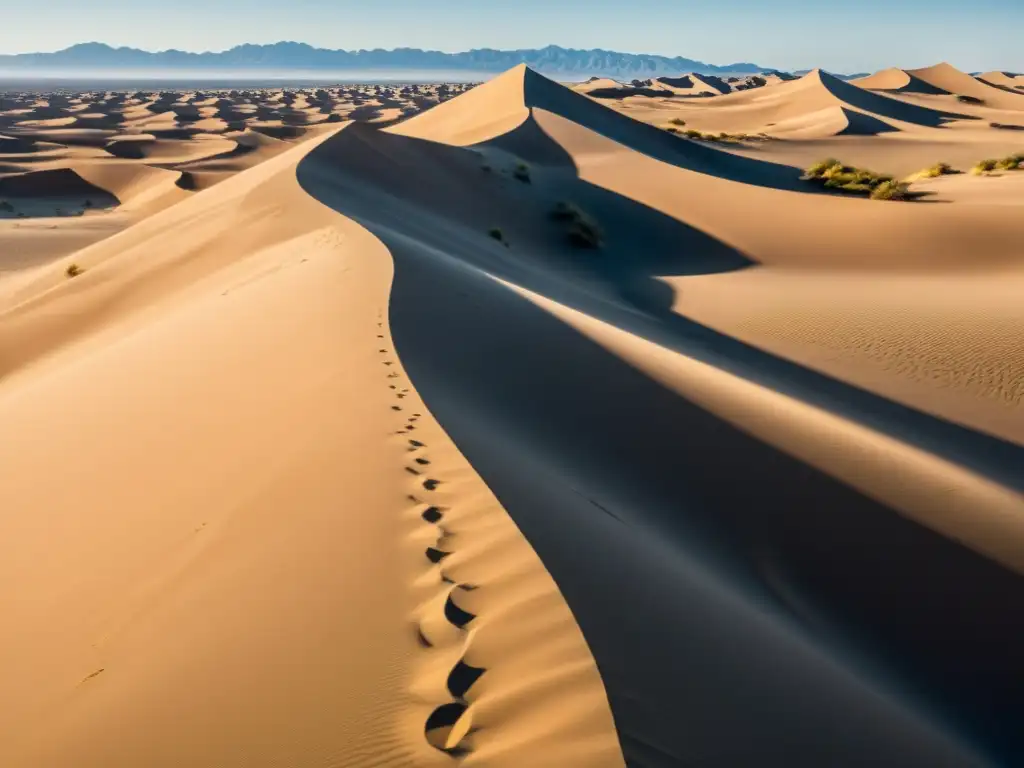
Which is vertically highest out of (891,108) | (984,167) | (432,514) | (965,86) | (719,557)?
(965,86)

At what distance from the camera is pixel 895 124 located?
167 feet

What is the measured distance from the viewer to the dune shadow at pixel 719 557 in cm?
284

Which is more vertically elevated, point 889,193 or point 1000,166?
point 1000,166

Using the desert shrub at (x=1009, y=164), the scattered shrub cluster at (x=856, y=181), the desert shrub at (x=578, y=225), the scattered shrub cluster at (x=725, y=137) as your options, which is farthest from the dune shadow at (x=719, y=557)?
the scattered shrub cluster at (x=725, y=137)

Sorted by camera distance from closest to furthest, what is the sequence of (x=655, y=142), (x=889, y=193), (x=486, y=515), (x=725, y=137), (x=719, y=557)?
(x=486, y=515)
(x=719, y=557)
(x=889, y=193)
(x=655, y=142)
(x=725, y=137)

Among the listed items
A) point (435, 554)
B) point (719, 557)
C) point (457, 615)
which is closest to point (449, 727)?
point (457, 615)

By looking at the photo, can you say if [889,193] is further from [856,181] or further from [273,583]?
[273,583]

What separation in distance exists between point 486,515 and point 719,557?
178cm

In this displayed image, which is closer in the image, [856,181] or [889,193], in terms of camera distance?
[889,193]

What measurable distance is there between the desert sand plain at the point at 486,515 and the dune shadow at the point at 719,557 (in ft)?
0.07

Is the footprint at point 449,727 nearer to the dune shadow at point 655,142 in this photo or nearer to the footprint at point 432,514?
the footprint at point 432,514

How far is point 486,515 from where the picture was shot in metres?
3.54

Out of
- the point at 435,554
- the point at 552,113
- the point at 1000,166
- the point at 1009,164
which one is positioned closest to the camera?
the point at 435,554

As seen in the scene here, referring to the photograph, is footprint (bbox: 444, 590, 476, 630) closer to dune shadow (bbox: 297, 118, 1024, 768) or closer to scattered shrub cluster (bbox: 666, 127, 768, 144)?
dune shadow (bbox: 297, 118, 1024, 768)
